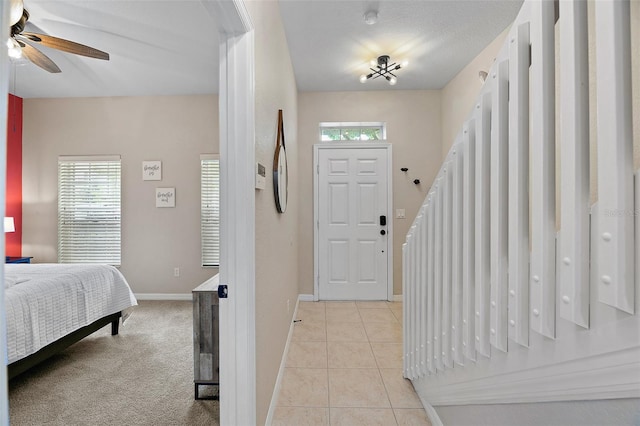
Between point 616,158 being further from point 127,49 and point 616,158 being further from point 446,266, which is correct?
point 127,49

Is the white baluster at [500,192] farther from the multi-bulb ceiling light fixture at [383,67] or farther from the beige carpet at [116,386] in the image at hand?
the multi-bulb ceiling light fixture at [383,67]

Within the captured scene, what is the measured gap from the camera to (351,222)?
415 centimetres

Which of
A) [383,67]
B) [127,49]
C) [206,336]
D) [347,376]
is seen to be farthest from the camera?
[383,67]

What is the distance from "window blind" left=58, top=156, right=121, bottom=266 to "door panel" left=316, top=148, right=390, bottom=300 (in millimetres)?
2889

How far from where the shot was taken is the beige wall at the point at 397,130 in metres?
4.12

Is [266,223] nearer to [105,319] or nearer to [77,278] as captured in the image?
[77,278]

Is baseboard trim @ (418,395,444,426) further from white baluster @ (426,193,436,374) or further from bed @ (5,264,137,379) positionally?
bed @ (5,264,137,379)

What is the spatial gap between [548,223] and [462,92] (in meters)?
3.38

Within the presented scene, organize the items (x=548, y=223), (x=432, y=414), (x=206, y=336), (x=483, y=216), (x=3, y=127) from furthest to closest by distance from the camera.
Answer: (x=206, y=336), (x=432, y=414), (x=483, y=216), (x=548, y=223), (x=3, y=127)

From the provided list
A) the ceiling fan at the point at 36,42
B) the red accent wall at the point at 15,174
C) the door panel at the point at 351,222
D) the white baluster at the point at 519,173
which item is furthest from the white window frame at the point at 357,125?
the red accent wall at the point at 15,174

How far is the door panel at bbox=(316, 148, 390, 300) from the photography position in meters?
4.14

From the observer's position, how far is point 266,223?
1788mm

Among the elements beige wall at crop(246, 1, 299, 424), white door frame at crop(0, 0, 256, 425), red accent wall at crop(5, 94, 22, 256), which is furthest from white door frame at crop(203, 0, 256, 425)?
red accent wall at crop(5, 94, 22, 256)

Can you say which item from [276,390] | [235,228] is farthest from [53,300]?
[235,228]
